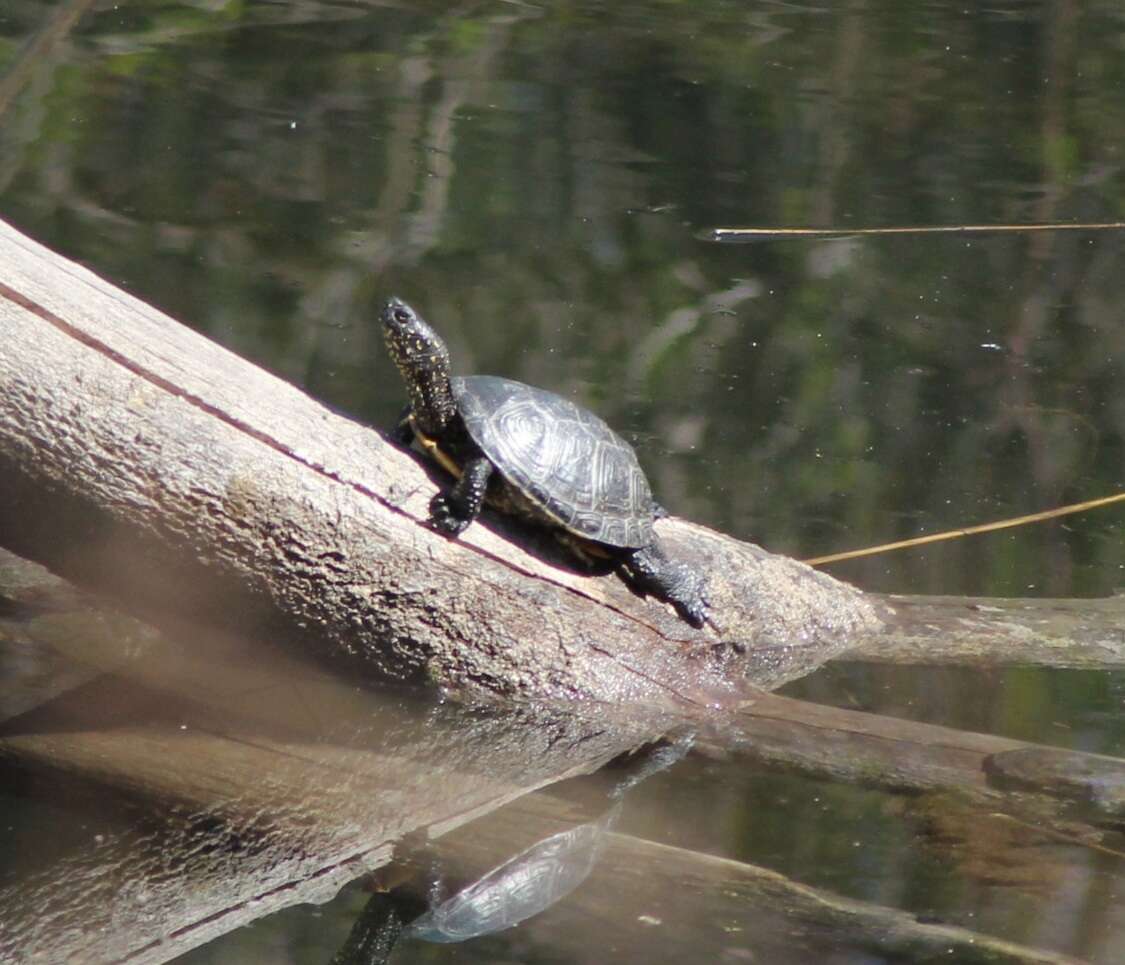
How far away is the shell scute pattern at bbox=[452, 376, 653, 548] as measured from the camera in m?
3.75

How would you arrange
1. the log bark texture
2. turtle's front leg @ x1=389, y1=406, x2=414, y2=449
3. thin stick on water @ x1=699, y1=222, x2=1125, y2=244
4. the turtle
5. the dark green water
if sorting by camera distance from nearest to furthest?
the log bark texture, the turtle, turtle's front leg @ x1=389, y1=406, x2=414, y2=449, the dark green water, thin stick on water @ x1=699, y1=222, x2=1125, y2=244

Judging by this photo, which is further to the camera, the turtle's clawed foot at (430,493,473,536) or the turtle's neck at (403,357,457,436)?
the turtle's neck at (403,357,457,436)

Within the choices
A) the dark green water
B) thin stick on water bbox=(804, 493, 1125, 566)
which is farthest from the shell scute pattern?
thin stick on water bbox=(804, 493, 1125, 566)

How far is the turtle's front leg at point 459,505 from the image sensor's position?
11.9ft

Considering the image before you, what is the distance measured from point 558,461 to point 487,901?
3.94ft

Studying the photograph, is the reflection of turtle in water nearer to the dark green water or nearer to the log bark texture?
the dark green water

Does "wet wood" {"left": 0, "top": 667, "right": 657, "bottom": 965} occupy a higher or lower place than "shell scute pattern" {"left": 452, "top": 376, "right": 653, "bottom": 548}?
lower

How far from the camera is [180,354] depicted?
11.4 ft

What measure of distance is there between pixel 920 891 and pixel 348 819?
1203 mm

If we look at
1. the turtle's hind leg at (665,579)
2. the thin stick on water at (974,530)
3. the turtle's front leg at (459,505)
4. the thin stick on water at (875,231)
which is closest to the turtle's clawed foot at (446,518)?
the turtle's front leg at (459,505)

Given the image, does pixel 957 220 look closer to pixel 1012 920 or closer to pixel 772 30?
pixel 772 30

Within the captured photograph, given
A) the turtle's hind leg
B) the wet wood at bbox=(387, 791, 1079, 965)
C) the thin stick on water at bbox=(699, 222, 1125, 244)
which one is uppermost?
the thin stick on water at bbox=(699, 222, 1125, 244)

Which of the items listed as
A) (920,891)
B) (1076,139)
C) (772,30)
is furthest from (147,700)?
(772,30)

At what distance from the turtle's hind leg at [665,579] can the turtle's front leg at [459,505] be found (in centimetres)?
45
